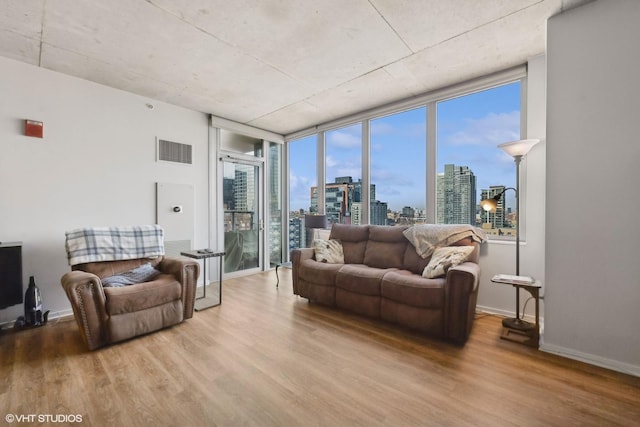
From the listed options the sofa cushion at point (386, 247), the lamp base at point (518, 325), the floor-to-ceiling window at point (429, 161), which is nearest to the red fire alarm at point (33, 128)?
the floor-to-ceiling window at point (429, 161)

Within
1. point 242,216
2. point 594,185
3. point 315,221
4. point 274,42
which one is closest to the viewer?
point 594,185

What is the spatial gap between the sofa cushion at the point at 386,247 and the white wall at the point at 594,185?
4.71 feet

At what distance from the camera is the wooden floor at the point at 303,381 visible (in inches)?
60.6

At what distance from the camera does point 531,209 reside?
2826 millimetres

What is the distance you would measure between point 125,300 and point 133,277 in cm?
48

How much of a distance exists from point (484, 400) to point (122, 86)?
15.4 feet

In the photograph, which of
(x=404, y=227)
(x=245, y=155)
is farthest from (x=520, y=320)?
(x=245, y=155)

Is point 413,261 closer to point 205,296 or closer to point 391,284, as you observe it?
point 391,284

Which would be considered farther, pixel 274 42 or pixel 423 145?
pixel 423 145

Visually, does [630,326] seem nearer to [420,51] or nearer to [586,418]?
[586,418]

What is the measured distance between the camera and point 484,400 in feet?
5.42

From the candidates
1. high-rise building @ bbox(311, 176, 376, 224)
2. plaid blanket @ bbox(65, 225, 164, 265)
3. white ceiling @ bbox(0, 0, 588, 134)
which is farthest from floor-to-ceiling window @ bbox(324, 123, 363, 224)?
plaid blanket @ bbox(65, 225, 164, 265)

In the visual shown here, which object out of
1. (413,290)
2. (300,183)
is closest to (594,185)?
(413,290)

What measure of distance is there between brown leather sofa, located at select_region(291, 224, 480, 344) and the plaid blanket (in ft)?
5.63
